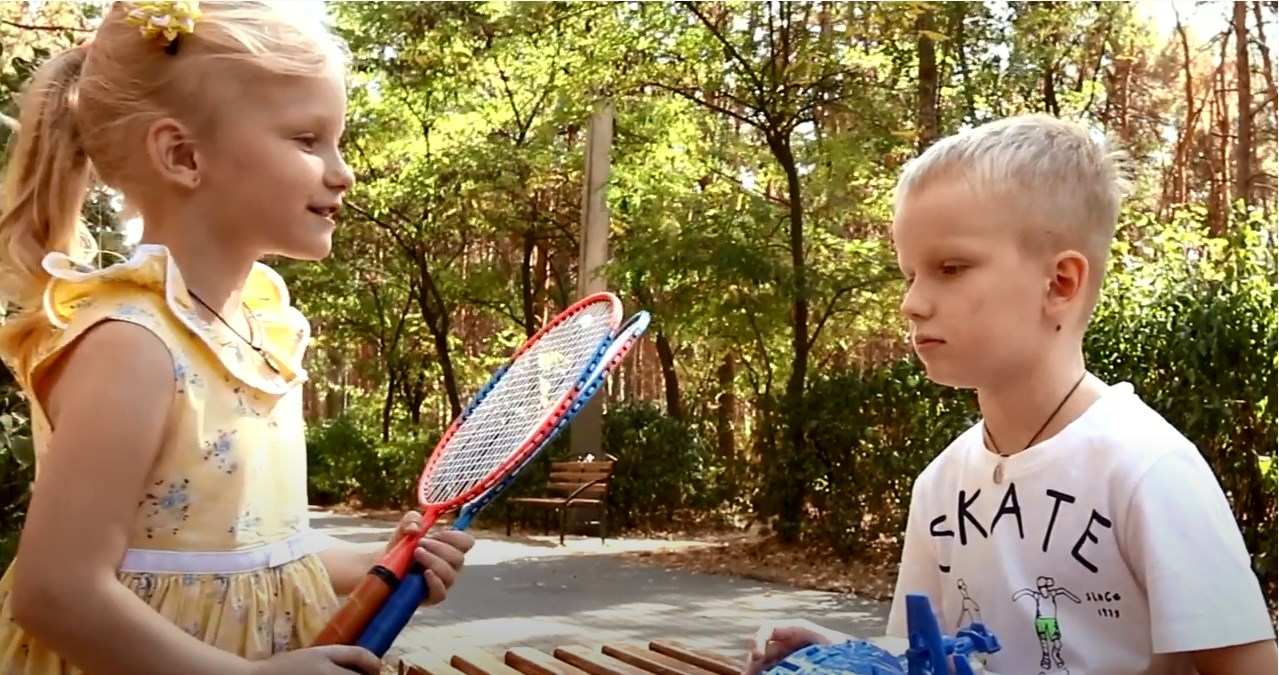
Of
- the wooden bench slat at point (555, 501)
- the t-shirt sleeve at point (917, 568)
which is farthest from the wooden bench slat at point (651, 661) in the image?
the wooden bench slat at point (555, 501)

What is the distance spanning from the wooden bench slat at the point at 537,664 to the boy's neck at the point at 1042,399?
5.30 feet

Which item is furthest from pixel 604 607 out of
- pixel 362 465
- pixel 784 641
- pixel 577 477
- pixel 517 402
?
pixel 362 465

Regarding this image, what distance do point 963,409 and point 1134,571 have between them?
22.3ft

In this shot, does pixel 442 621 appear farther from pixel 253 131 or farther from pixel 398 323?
pixel 398 323

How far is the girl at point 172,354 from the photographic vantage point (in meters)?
1.31

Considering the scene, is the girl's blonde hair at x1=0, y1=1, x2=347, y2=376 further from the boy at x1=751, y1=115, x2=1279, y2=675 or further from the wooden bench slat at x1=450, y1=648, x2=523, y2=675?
the wooden bench slat at x1=450, y1=648, x2=523, y2=675

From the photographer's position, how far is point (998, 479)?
1.54m

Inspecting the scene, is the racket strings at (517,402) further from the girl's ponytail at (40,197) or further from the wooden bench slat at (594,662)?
the wooden bench slat at (594,662)

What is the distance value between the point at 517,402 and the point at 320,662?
878mm

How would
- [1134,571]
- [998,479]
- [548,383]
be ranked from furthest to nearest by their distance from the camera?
[548,383], [998,479], [1134,571]

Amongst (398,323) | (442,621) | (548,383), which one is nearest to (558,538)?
(442,621)

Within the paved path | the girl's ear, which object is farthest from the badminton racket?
the paved path

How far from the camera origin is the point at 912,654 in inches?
46.8

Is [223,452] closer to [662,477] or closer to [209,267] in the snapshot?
[209,267]
